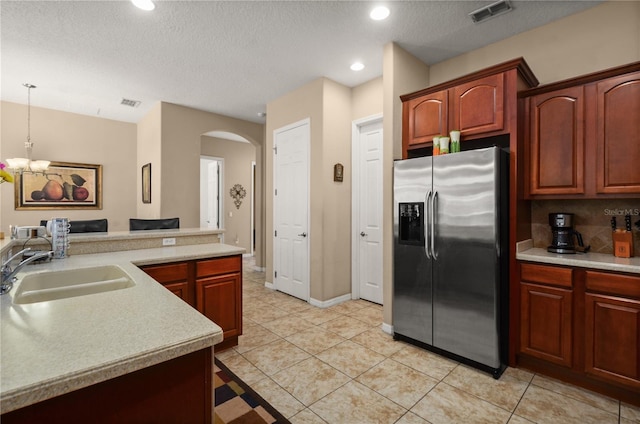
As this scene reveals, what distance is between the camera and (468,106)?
8.60 ft

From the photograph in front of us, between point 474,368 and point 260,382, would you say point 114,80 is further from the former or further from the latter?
point 474,368

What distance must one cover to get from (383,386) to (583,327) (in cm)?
142

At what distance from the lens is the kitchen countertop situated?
72 centimetres

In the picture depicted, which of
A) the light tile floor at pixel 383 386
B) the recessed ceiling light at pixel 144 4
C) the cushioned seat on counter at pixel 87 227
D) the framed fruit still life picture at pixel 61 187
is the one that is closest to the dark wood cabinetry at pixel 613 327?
the light tile floor at pixel 383 386

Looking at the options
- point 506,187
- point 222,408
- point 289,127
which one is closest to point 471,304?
point 506,187

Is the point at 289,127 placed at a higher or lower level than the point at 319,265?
higher

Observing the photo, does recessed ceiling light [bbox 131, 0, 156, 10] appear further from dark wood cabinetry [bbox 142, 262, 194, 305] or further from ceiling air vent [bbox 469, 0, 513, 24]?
ceiling air vent [bbox 469, 0, 513, 24]

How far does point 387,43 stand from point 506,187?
1.79 metres

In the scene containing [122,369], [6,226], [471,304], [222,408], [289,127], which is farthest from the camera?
[6,226]

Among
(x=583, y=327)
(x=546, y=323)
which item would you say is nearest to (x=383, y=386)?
(x=546, y=323)

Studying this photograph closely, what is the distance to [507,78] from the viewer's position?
2.42 m

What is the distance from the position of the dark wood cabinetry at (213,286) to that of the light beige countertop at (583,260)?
7.64ft

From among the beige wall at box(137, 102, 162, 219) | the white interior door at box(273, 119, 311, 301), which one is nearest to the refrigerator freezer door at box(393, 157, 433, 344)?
the white interior door at box(273, 119, 311, 301)

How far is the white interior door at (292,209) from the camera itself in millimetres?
4105
